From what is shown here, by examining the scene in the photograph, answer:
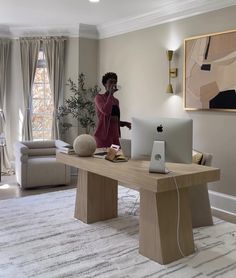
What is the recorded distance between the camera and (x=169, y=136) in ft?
9.00

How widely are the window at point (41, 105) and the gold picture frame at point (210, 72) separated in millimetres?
2826

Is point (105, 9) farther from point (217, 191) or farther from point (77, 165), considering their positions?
point (217, 191)

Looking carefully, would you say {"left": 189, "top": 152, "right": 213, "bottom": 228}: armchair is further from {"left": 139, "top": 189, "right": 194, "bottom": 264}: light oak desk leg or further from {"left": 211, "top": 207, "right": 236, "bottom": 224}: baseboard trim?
{"left": 139, "top": 189, "right": 194, "bottom": 264}: light oak desk leg

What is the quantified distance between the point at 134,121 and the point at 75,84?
139 inches

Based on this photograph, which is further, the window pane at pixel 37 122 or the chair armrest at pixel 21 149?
the window pane at pixel 37 122

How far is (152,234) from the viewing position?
2.92 m

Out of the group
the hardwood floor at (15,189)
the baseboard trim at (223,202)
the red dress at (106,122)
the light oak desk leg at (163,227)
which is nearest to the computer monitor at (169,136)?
the light oak desk leg at (163,227)

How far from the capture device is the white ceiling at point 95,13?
4.58 m

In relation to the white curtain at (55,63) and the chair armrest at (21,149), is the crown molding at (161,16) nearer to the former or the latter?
the white curtain at (55,63)

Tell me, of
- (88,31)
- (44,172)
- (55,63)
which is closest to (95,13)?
(88,31)

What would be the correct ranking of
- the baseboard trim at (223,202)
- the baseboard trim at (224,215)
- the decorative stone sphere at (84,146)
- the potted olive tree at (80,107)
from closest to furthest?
the decorative stone sphere at (84,146) < the baseboard trim at (224,215) < the baseboard trim at (223,202) < the potted olive tree at (80,107)

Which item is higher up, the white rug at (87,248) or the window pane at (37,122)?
the window pane at (37,122)

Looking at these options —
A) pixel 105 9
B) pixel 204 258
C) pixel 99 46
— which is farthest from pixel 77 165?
pixel 99 46

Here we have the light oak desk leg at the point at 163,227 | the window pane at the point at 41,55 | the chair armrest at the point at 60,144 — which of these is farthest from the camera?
the window pane at the point at 41,55
